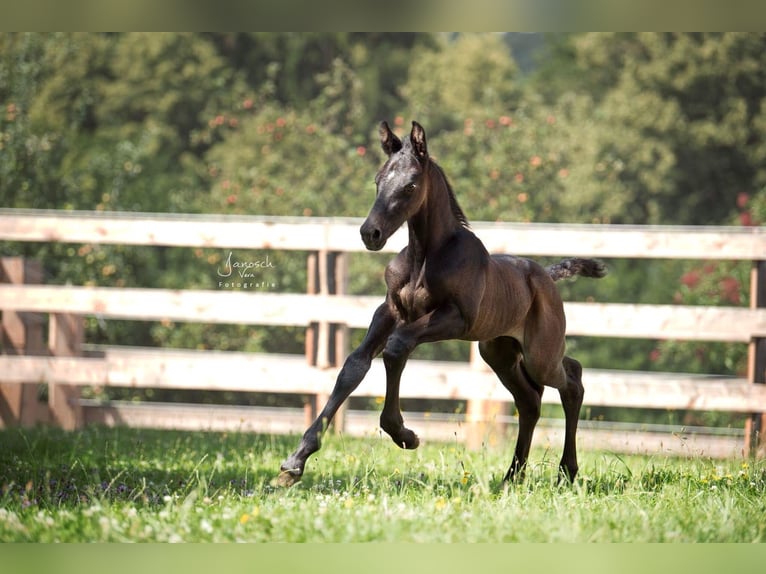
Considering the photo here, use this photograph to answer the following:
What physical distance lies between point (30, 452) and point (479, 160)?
6.89 m

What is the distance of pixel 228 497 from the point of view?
179 inches

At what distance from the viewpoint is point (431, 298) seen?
177 inches

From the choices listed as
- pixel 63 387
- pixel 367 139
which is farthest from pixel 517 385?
pixel 367 139

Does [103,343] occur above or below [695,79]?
below

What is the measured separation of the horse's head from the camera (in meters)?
4.19

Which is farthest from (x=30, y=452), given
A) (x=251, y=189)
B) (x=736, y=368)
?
(x=736, y=368)

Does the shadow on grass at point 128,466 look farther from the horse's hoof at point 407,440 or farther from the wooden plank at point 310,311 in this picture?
the wooden plank at point 310,311

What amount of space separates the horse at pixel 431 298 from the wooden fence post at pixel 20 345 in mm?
4538

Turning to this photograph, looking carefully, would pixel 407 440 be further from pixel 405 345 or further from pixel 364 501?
pixel 405 345

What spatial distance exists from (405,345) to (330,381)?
3.24 meters

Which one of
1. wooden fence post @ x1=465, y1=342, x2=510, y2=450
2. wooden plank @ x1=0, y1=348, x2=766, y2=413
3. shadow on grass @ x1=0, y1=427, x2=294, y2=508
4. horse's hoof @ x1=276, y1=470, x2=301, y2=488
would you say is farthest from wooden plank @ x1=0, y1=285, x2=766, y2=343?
horse's hoof @ x1=276, y1=470, x2=301, y2=488

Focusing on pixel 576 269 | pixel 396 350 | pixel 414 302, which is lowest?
pixel 396 350

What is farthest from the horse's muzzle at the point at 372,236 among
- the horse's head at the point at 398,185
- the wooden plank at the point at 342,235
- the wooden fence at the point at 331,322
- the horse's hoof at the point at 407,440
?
the wooden plank at the point at 342,235
